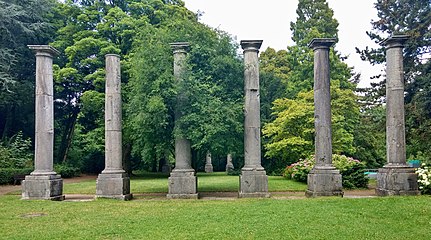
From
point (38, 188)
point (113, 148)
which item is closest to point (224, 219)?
point (113, 148)

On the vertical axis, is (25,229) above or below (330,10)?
below

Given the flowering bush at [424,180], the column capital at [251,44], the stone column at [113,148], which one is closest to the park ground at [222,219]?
the stone column at [113,148]

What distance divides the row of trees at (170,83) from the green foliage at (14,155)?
10.5 ft

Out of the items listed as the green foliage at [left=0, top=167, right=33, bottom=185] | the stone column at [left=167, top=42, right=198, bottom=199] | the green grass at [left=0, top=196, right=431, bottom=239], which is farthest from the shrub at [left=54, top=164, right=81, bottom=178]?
the stone column at [left=167, top=42, right=198, bottom=199]

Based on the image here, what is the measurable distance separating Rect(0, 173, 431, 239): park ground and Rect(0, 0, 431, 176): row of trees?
3651mm

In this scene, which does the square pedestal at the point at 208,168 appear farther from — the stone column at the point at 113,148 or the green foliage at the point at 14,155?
the stone column at the point at 113,148

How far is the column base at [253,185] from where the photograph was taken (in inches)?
581

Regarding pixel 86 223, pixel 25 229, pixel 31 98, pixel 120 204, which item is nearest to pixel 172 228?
pixel 86 223

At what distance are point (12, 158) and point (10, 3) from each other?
34.9 ft

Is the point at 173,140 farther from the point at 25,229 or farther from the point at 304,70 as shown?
the point at 304,70

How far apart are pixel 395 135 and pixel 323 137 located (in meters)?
2.85

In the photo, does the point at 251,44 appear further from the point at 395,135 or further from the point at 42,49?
the point at 42,49

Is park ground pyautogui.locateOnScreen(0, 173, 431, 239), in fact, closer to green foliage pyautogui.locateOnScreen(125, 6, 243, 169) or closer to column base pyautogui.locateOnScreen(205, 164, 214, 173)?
green foliage pyautogui.locateOnScreen(125, 6, 243, 169)

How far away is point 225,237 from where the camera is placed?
806cm
